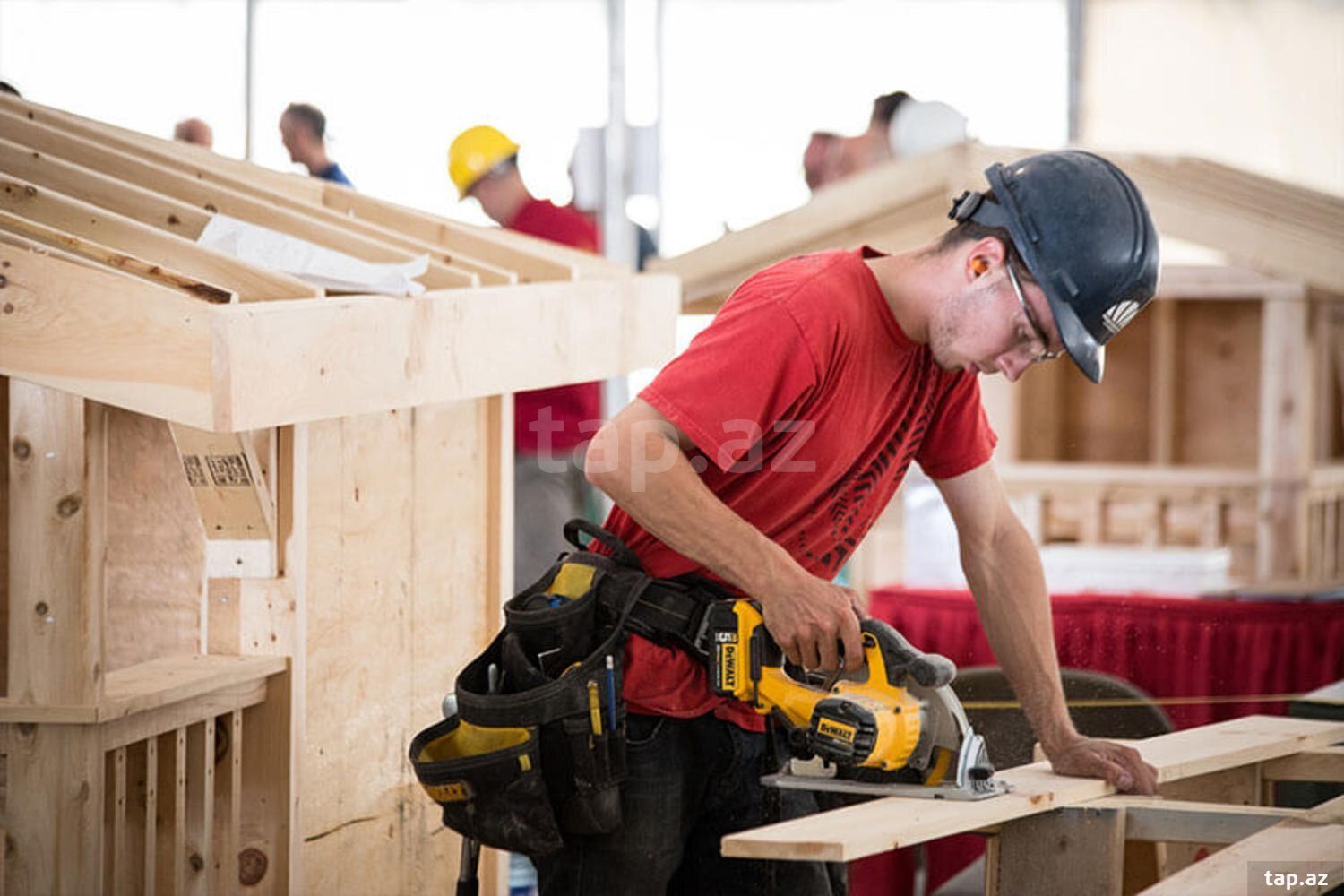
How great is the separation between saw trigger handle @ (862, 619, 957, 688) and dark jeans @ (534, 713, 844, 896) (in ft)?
1.22

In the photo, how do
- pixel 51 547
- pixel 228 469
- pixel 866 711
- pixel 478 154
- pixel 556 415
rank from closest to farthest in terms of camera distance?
pixel 866 711 < pixel 51 547 < pixel 228 469 < pixel 556 415 < pixel 478 154

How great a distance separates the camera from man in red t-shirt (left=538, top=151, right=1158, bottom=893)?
7.34 feet

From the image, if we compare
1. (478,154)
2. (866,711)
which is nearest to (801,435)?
(866,711)

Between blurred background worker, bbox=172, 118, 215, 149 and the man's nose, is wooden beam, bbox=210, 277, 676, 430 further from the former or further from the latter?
blurred background worker, bbox=172, 118, 215, 149

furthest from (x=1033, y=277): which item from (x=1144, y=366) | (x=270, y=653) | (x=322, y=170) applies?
(x=322, y=170)

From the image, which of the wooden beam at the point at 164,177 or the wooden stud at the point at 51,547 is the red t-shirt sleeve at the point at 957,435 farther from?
the wooden stud at the point at 51,547

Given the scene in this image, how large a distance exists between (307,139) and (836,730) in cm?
562

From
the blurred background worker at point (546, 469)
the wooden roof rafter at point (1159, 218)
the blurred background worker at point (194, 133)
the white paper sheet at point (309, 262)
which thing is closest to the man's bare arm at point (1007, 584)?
the white paper sheet at point (309, 262)

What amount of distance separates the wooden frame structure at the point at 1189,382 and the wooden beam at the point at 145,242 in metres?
1.94

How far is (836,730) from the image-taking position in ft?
7.10

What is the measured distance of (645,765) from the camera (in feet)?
7.91

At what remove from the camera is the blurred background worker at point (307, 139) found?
712cm

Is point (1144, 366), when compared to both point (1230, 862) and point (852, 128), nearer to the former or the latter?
point (852, 128)

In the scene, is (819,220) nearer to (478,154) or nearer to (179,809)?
(478,154)
